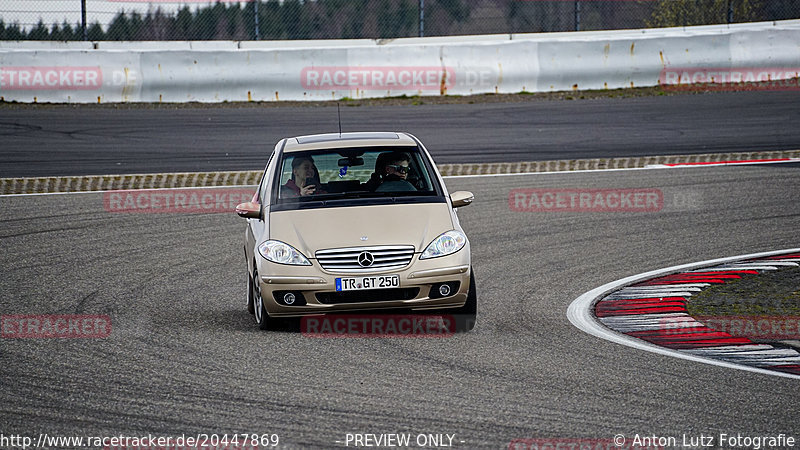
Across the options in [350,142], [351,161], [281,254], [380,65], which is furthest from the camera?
[380,65]

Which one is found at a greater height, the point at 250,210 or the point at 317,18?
A: the point at 317,18

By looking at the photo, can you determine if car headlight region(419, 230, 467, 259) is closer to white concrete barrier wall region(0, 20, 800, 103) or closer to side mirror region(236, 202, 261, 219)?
side mirror region(236, 202, 261, 219)

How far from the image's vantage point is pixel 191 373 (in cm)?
704

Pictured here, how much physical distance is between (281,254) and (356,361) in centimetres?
132

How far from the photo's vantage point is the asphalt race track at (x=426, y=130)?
17.3m

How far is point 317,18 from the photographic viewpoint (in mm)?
22484

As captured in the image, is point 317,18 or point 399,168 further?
point 317,18

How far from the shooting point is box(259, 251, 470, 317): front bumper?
8156 mm
